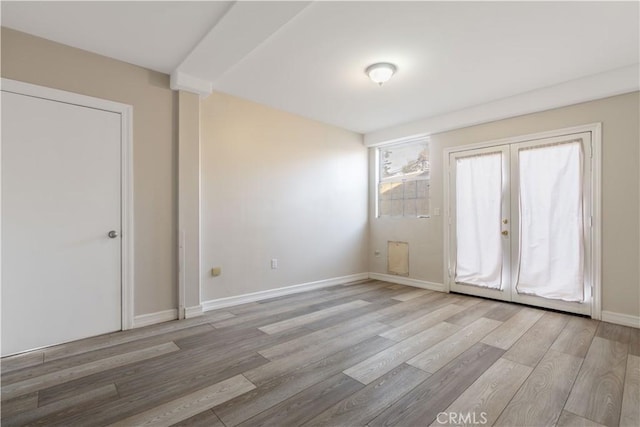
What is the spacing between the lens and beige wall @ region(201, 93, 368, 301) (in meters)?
3.58

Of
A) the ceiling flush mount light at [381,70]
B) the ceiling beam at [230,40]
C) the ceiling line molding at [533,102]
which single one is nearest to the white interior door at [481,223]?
the ceiling line molding at [533,102]

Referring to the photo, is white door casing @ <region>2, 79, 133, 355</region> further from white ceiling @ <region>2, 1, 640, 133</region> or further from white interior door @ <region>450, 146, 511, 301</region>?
white interior door @ <region>450, 146, 511, 301</region>

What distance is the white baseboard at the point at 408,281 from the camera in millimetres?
4527

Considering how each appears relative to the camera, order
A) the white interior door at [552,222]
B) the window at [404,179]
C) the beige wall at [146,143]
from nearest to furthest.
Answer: the beige wall at [146,143]
the white interior door at [552,222]
the window at [404,179]

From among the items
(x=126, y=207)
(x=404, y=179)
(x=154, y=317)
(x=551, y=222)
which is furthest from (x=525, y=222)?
(x=126, y=207)

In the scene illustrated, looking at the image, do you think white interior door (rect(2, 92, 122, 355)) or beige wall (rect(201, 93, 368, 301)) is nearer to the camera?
white interior door (rect(2, 92, 122, 355))

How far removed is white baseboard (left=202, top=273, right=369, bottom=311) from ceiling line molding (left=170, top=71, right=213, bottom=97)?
240 centimetres

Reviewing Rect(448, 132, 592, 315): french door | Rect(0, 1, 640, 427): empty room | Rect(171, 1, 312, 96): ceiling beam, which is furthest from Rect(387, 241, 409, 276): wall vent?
Rect(171, 1, 312, 96): ceiling beam

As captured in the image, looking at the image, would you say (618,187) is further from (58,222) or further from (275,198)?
(58,222)

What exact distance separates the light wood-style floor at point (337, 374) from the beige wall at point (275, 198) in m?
0.88

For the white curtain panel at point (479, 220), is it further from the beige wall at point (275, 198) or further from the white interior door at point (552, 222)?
the beige wall at point (275, 198)

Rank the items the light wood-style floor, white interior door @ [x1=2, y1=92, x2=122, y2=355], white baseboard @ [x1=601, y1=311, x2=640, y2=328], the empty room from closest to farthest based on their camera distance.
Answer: the light wood-style floor, the empty room, white interior door @ [x1=2, y1=92, x2=122, y2=355], white baseboard @ [x1=601, y1=311, x2=640, y2=328]

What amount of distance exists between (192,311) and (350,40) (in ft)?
10.4

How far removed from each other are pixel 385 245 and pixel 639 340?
3156 millimetres
